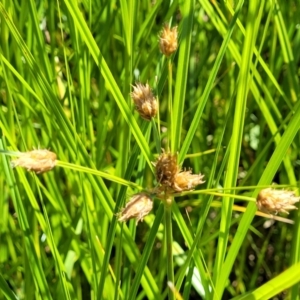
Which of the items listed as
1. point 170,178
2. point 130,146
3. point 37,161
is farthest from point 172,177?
point 130,146

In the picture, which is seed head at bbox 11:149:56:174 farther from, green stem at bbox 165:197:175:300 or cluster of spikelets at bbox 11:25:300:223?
green stem at bbox 165:197:175:300

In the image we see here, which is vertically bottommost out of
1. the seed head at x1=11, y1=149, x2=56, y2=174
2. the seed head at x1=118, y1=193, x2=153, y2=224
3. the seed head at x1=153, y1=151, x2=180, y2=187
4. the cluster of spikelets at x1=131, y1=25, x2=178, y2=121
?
the seed head at x1=118, y1=193, x2=153, y2=224

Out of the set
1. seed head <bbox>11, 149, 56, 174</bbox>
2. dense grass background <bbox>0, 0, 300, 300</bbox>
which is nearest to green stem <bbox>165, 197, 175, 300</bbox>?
dense grass background <bbox>0, 0, 300, 300</bbox>

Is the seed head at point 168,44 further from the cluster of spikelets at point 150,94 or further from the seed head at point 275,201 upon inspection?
the seed head at point 275,201

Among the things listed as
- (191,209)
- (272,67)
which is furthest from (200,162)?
(272,67)

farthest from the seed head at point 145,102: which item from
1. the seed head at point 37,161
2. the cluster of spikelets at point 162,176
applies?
the seed head at point 37,161

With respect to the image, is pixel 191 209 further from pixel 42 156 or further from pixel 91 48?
pixel 42 156
